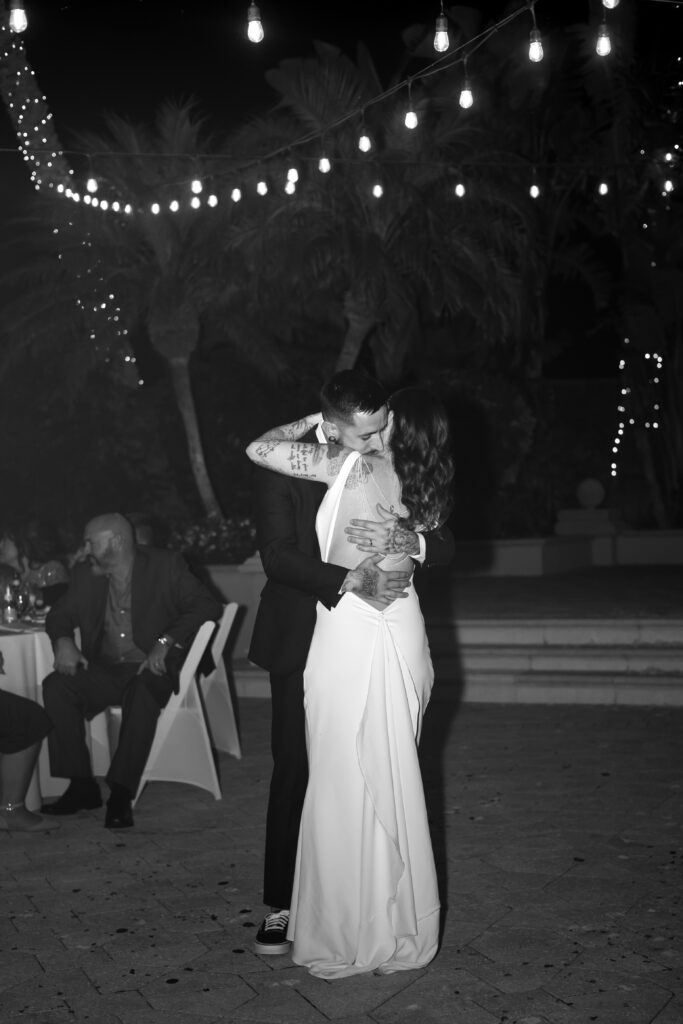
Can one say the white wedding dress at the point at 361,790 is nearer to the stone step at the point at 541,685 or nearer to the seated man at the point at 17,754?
the seated man at the point at 17,754

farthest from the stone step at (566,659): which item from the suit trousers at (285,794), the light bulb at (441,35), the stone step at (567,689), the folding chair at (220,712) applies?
the suit trousers at (285,794)

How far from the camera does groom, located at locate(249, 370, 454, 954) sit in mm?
3480

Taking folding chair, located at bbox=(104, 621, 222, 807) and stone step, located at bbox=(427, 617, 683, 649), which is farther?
stone step, located at bbox=(427, 617, 683, 649)

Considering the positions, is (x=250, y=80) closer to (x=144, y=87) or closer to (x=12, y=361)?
(x=144, y=87)

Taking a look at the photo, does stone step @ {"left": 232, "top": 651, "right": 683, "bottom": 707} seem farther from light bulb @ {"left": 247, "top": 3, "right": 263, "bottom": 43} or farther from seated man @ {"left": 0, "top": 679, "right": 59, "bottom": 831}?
light bulb @ {"left": 247, "top": 3, "right": 263, "bottom": 43}

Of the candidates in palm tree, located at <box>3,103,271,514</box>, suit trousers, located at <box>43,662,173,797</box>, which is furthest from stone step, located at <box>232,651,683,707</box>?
palm tree, located at <box>3,103,271,514</box>

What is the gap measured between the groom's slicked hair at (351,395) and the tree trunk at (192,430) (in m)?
12.3

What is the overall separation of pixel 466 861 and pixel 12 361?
13.1 metres

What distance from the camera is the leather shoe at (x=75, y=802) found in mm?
5766

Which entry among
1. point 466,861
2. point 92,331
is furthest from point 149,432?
point 466,861

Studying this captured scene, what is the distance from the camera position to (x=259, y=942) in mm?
3828

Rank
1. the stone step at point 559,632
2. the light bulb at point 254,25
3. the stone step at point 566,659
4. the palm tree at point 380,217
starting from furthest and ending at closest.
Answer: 1. the palm tree at point 380,217
2. the stone step at point 559,632
3. the stone step at point 566,659
4. the light bulb at point 254,25

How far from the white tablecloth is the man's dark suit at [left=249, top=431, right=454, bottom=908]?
2314mm

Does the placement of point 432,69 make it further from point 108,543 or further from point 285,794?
point 285,794
